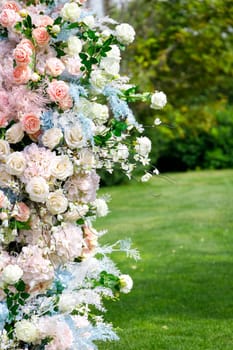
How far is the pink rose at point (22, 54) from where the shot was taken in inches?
184

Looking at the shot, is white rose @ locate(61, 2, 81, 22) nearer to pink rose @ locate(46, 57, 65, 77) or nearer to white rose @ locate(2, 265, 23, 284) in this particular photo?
pink rose @ locate(46, 57, 65, 77)

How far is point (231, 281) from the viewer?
937cm

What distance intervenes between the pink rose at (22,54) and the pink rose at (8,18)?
159 mm

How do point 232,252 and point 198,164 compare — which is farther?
point 198,164

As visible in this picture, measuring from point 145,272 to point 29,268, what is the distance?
579 centimetres

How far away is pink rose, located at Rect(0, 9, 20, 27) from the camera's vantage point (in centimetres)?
479

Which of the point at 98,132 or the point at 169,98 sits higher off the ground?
the point at 98,132

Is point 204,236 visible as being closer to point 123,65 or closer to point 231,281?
point 231,281

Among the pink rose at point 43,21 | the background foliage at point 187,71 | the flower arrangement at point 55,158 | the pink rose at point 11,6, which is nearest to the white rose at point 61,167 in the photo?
the flower arrangement at point 55,158

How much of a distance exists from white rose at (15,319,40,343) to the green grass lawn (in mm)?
1252

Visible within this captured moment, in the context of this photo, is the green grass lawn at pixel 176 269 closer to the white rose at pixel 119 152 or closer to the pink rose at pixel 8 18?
the white rose at pixel 119 152

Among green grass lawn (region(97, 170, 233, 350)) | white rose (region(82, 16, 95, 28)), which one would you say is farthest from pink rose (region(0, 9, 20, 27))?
green grass lawn (region(97, 170, 233, 350))

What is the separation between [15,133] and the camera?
4727mm

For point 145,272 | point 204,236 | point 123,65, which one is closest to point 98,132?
point 145,272
